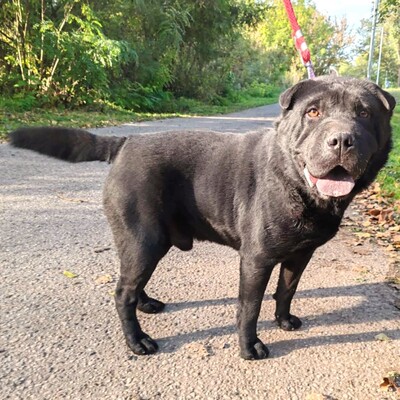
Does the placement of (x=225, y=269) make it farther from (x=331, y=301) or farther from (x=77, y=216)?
(x=77, y=216)

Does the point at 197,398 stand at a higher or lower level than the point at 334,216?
lower

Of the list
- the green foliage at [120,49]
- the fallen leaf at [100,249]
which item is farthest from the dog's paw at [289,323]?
the green foliage at [120,49]

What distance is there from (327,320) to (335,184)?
4.22ft

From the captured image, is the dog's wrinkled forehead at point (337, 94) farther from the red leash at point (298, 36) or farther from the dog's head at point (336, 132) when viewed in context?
the red leash at point (298, 36)

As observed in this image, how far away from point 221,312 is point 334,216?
118 cm

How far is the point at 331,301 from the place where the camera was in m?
3.38

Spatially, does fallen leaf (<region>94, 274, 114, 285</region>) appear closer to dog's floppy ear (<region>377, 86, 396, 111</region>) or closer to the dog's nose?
the dog's nose

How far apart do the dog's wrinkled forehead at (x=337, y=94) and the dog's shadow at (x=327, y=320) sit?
1.53 metres

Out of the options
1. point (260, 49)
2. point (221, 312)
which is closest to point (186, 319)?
point (221, 312)

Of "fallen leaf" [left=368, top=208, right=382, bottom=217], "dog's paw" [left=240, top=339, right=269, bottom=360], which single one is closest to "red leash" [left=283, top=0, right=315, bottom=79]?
"fallen leaf" [left=368, top=208, right=382, bottom=217]

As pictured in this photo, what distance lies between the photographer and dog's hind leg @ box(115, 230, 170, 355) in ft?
8.80

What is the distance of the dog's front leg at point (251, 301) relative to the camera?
8.44 ft

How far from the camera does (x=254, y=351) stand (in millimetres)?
2645

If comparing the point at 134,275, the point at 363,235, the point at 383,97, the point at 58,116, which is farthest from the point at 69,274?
the point at 58,116
